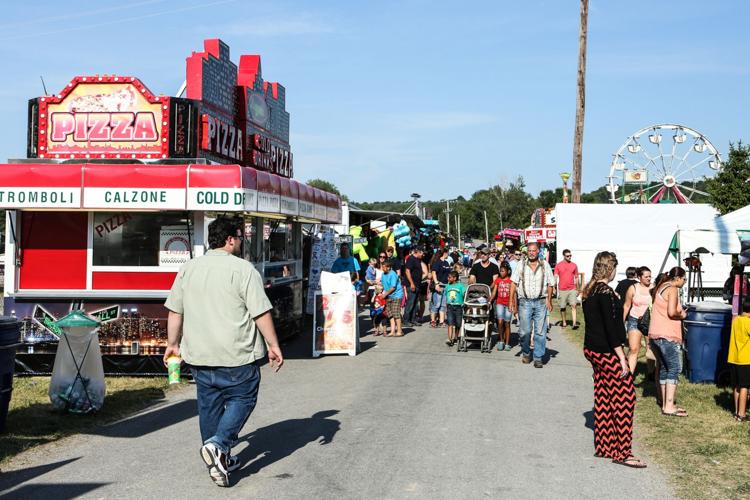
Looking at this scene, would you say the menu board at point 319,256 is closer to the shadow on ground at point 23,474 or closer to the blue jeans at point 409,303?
the blue jeans at point 409,303

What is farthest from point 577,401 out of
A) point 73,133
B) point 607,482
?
point 73,133

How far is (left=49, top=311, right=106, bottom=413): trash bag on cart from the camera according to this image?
911 cm

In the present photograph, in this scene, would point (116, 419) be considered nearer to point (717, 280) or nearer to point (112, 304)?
point (112, 304)

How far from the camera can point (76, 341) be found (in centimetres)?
925

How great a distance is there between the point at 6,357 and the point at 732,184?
96.6 feet

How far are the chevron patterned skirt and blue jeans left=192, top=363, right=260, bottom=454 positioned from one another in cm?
308

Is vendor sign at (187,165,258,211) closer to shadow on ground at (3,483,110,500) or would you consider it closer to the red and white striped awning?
the red and white striped awning

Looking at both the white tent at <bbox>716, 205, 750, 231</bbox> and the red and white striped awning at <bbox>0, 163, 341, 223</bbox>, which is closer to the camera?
the red and white striped awning at <bbox>0, 163, 341, 223</bbox>

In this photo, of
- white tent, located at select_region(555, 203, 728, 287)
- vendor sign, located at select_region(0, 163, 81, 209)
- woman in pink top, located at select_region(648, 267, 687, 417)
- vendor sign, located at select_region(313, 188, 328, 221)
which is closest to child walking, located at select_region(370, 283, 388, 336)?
vendor sign, located at select_region(313, 188, 328, 221)

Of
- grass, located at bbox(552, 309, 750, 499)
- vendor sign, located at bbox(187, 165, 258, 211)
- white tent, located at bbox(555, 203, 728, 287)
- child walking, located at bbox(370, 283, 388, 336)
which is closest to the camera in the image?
grass, located at bbox(552, 309, 750, 499)

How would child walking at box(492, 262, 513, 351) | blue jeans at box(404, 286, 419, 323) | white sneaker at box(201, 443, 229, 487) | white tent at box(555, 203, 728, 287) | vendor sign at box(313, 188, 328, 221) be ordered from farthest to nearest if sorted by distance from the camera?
white tent at box(555, 203, 728, 287)
blue jeans at box(404, 286, 419, 323)
vendor sign at box(313, 188, 328, 221)
child walking at box(492, 262, 513, 351)
white sneaker at box(201, 443, 229, 487)

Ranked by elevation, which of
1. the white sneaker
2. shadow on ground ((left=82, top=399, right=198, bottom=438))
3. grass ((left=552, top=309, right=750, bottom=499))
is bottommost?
shadow on ground ((left=82, top=399, right=198, bottom=438))

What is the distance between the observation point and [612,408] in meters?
7.35

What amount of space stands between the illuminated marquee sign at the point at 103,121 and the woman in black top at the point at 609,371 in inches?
329
